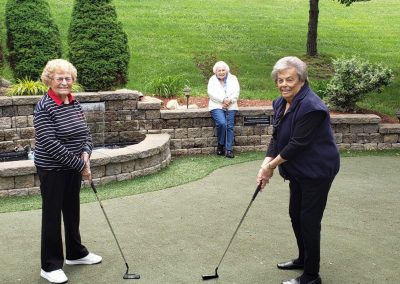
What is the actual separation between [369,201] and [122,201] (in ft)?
9.07

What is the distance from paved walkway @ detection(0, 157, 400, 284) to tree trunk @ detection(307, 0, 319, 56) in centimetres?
808

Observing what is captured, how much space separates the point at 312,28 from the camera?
15.1 meters

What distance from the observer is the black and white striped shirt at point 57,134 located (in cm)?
424

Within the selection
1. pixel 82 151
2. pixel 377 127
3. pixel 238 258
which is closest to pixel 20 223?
pixel 82 151

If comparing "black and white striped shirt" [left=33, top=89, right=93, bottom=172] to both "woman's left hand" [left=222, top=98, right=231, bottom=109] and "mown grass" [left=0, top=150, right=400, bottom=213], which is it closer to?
"mown grass" [left=0, top=150, right=400, bottom=213]

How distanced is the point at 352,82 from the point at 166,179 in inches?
159

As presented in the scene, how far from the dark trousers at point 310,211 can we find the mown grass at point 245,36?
23.4 feet

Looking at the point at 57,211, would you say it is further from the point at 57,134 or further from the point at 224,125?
the point at 224,125

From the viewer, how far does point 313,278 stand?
14.5 feet

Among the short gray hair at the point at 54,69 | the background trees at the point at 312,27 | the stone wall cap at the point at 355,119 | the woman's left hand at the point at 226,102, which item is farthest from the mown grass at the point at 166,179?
the background trees at the point at 312,27

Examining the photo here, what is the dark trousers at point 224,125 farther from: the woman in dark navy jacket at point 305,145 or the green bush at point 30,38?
the woman in dark navy jacket at point 305,145

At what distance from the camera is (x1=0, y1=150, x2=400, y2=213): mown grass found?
6.69m

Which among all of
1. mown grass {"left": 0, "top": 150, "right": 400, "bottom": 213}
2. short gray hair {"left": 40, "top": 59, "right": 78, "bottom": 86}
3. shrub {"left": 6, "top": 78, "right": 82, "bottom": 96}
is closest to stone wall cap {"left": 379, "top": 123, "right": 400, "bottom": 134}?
mown grass {"left": 0, "top": 150, "right": 400, "bottom": 213}

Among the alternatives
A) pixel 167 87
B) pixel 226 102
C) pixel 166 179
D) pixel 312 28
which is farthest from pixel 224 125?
pixel 312 28
